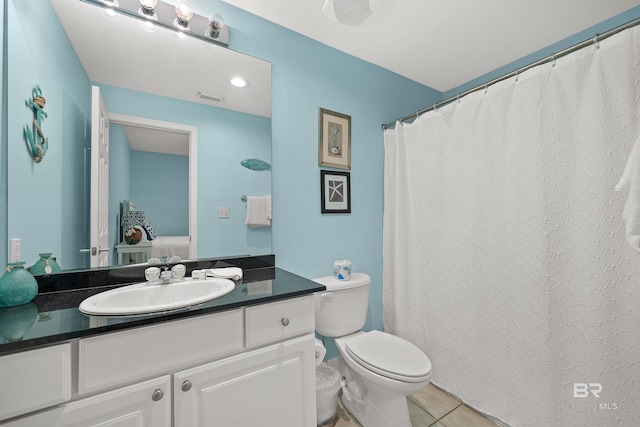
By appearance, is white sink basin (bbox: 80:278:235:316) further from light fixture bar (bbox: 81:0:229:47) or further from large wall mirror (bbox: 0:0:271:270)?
light fixture bar (bbox: 81:0:229:47)

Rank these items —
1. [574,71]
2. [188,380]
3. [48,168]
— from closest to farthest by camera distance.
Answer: [188,380] → [48,168] → [574,71]

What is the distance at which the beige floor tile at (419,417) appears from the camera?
4.72 ft

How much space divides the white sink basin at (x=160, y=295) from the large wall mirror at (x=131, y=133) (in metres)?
0.25

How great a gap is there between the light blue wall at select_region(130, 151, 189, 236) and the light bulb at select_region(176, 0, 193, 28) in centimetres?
69

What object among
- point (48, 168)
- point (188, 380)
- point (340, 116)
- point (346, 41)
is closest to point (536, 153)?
point (340, 116)

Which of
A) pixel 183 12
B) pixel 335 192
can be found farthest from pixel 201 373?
pixel 183 12

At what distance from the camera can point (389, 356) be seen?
148cm

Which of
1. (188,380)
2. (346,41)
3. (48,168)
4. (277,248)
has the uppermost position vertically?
(346,41)

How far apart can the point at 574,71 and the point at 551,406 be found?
5.25 feet

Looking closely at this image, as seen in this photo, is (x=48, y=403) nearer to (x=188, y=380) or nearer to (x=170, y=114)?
(x=188, y=380)

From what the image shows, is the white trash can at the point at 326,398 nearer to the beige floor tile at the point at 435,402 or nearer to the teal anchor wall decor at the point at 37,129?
the beige floor tile at the point at 435,402

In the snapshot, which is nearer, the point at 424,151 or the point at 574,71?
the point at 574,71

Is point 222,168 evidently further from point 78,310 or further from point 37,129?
point 78,310

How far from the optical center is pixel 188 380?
2.74 ft
